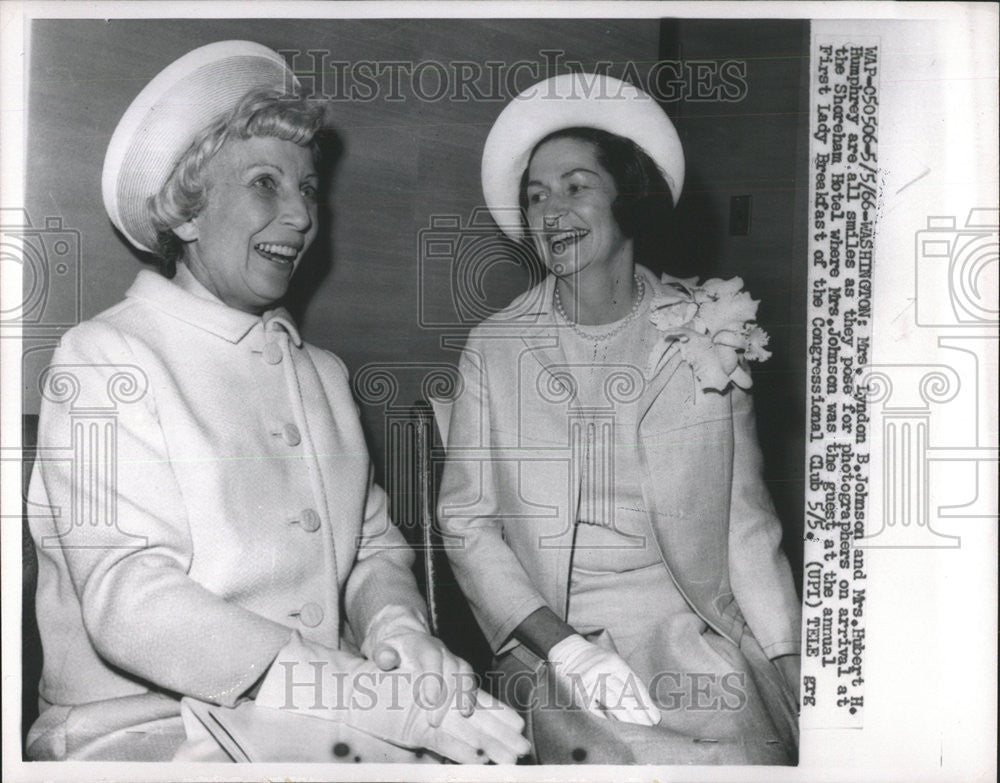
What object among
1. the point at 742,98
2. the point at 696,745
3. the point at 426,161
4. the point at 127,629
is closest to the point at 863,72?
the point at 742,98

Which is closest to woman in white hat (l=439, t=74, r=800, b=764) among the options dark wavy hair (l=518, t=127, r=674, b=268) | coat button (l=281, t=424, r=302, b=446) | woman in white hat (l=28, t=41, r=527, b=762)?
dark wavy hair (l=518, t=127, r=674, b=268)

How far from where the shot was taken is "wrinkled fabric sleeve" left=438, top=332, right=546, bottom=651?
2.02 metres

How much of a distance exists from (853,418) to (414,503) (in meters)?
Result: 0.85

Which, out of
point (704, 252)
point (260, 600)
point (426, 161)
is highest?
point (426, 161)

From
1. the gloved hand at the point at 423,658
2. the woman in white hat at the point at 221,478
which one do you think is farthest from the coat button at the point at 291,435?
the gloved hand at the point at 423,658

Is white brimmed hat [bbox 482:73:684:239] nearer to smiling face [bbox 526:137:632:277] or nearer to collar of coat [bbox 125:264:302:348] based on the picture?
smiling face [bbox 526:137:632:277]

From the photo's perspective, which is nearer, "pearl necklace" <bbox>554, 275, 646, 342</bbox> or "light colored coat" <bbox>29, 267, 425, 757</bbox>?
"light colored coat" <bbox>29, 267, 425, 757</bbox>

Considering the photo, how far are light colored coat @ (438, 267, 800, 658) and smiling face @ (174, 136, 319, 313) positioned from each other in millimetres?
385

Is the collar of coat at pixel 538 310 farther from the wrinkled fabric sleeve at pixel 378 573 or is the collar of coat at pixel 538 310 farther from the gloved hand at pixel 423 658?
the gloved hand at pixel 423 658

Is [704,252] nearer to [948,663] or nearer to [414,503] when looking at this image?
[414,503]

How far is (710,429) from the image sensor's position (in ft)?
6.73

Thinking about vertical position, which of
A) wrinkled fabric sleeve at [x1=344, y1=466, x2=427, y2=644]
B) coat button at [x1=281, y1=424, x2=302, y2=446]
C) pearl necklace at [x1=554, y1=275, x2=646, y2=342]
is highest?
pearl necklace at [x1=554, y1=275, x2=646, y2=342]

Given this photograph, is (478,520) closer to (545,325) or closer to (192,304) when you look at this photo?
(545,325)

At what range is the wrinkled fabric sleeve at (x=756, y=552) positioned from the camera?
6.75 feet
